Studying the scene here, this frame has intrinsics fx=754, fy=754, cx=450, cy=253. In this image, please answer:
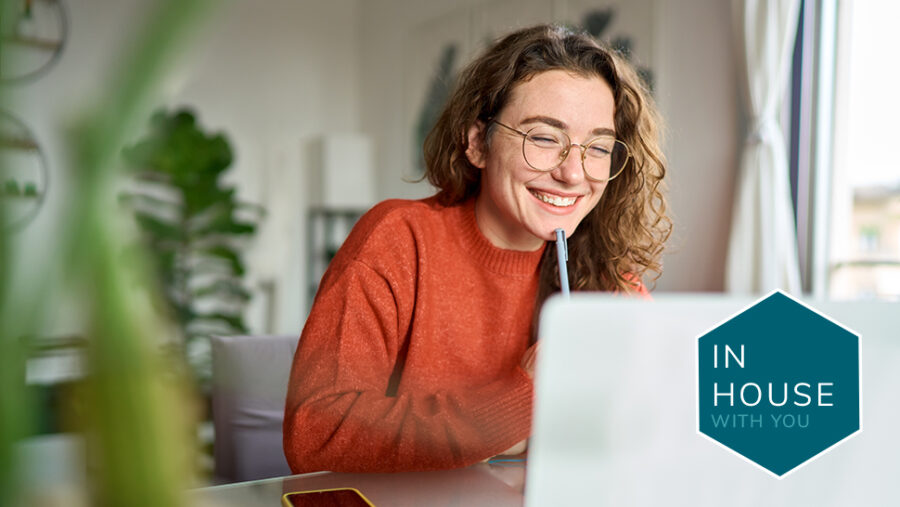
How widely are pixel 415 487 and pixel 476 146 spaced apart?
2.11 feet

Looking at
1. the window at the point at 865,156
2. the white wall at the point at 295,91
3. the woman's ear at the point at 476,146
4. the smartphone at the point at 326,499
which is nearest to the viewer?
the smartphone at the point at 326,499

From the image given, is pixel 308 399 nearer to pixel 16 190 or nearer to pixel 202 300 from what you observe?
pixel 16 190

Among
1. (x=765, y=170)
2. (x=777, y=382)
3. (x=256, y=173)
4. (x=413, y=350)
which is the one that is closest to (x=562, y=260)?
(x=413, y=350)

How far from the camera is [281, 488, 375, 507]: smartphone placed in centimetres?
82

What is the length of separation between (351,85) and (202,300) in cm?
182

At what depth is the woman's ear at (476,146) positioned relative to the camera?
1.34 metres

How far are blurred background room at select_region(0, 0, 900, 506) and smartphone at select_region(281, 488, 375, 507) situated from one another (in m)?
0.10

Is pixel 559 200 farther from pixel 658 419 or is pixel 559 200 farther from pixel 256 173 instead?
pixel 256 173

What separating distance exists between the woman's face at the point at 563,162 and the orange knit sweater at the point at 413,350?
0.11 m

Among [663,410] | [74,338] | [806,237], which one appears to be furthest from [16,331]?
[806,237]

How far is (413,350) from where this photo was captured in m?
1.25

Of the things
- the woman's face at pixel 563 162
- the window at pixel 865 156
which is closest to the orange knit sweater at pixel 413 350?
the woman's face at pixel 563 162

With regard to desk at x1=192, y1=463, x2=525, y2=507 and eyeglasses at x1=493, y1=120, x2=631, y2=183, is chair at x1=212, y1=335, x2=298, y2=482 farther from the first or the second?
eyeglasses at x1=493, y1=120, x2=631, y2=183

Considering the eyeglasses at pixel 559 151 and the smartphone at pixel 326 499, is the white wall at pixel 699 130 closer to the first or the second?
the eyeglasses at pixel 559 151
